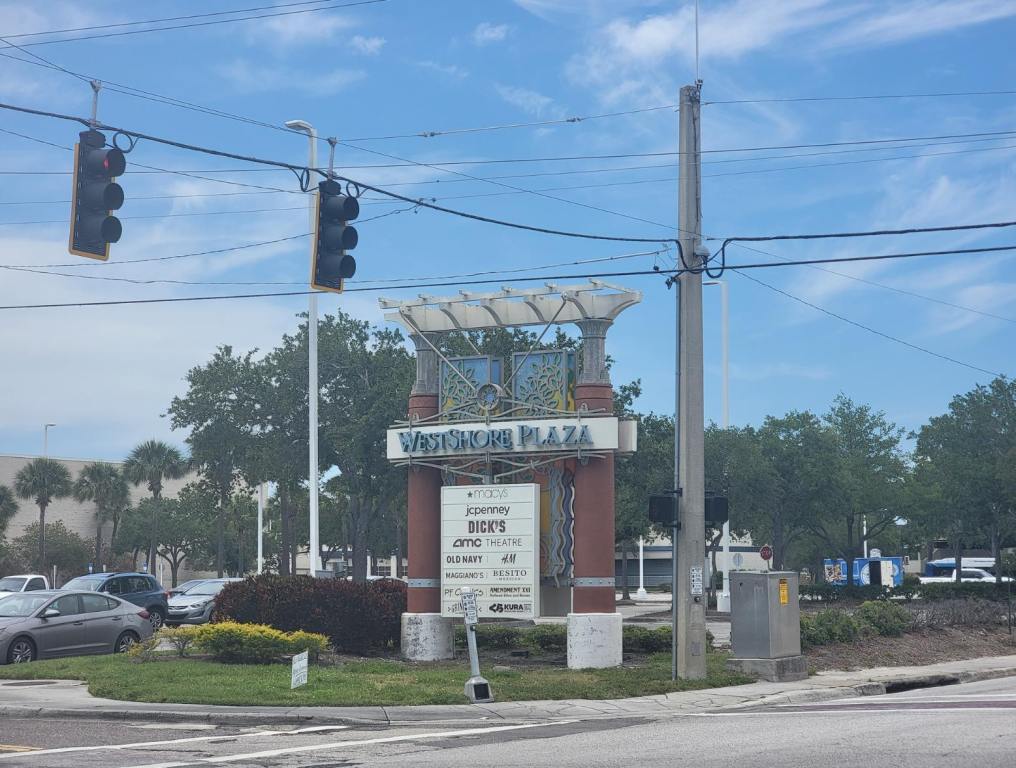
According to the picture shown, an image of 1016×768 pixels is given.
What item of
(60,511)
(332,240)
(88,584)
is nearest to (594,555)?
(332,240)

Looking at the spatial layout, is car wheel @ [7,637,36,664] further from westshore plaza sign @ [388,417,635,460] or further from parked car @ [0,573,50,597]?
parked car @ [0,573,50,597]

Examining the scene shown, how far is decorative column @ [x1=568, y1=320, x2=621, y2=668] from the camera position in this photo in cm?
2273

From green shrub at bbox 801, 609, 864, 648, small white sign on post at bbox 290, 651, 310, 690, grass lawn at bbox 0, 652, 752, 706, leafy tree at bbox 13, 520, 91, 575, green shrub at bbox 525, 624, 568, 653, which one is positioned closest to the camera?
grass lawn at bbox 0, 652, 752, 706

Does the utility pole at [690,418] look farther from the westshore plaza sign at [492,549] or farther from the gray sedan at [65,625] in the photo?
the gray sedan at [65,625]

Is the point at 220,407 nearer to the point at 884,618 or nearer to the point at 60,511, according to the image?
the point at 884,618

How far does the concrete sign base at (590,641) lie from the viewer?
2270cm

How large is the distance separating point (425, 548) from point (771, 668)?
6.89 m

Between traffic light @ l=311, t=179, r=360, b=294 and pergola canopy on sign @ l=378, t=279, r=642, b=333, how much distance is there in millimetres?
7951

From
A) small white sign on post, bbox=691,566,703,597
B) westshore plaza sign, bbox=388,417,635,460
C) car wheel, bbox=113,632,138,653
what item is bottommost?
car wheel, bbox=113,632,138,653

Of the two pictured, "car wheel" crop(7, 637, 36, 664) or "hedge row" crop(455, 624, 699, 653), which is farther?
"hedge row" crop(455, 624, 699, 653)

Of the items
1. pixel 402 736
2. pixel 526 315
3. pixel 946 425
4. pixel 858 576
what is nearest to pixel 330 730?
pixel 402 736

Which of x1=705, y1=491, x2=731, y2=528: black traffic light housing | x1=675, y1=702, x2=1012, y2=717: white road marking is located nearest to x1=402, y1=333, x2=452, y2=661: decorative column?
x1=705, y1=491, x2=731, y2=528: black traffic light housing

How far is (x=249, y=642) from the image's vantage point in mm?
21938

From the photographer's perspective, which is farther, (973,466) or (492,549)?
(973,466)
